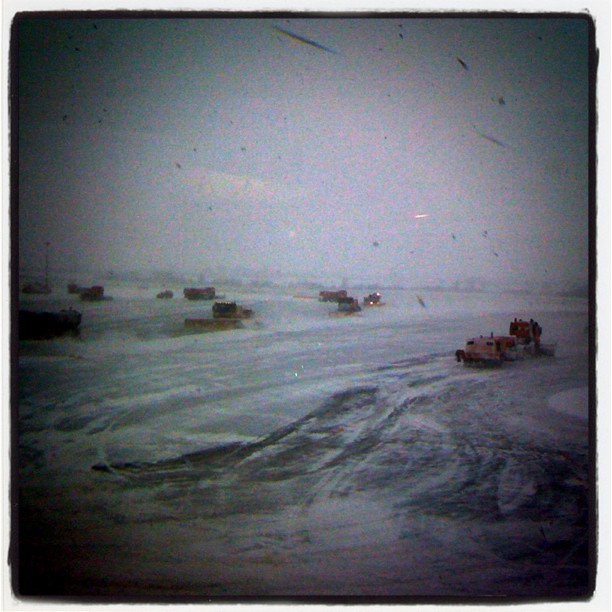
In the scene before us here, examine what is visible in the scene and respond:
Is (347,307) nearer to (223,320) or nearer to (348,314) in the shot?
(348,314)

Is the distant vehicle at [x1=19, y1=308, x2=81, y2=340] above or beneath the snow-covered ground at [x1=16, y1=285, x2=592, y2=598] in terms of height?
above

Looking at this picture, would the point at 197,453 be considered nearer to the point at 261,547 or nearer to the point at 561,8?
the point at 261,547

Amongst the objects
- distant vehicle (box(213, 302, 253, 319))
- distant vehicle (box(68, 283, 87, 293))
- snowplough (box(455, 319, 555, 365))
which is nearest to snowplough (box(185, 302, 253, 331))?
distant vehicle (box(213, 302, 253, 319))

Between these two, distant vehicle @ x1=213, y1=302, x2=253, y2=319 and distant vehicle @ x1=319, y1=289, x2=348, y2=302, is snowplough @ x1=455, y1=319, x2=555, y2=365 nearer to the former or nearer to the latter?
distant vehicle @ x1=319, y1=289, x2=348, y2=302

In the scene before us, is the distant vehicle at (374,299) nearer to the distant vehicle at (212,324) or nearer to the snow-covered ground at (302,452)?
the snow-covered ground at (302,452)

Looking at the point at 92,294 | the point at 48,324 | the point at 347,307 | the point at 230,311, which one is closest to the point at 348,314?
the point at 347,307

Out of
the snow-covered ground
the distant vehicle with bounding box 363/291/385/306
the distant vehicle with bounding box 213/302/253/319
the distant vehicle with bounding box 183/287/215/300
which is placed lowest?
the snow-covered ground

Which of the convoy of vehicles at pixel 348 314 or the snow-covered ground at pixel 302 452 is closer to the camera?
the snow-covered ground at pixel 302 452

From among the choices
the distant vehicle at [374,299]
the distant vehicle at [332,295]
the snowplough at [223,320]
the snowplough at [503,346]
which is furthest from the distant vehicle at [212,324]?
the snowplough at [503,346]
